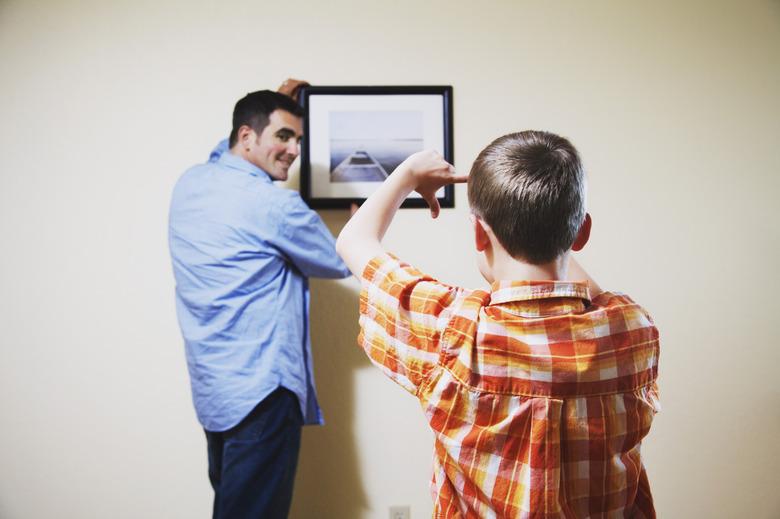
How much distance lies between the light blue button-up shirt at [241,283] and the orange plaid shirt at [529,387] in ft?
2.54

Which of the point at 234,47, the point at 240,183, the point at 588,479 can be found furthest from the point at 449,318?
the point at 234,47

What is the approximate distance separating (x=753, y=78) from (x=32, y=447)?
3133mm

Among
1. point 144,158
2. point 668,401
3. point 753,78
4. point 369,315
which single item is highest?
point 753,78

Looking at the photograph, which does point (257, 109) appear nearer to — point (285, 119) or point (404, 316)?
point (285, 119)

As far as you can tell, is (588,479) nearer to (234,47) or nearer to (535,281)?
(535,281)

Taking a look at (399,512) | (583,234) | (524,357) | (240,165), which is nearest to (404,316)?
(524,357)

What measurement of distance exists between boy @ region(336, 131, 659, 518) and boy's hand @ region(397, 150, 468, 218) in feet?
0.28

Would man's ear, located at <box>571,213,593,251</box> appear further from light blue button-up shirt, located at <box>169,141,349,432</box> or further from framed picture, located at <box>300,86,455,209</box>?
framed picture, located at <box>300,86,455,209</box>

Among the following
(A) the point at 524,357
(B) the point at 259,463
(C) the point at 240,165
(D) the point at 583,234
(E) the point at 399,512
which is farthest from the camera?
(E) the point at 399,512

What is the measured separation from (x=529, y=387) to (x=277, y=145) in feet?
3.97

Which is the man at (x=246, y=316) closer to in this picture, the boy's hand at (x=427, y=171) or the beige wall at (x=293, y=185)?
the beige wall at (x=293, y=185)

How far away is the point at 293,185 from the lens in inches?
65.4

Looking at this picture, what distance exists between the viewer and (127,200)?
165cm

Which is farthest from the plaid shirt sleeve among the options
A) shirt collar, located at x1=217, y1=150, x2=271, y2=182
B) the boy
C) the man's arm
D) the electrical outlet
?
the electrical outlet
